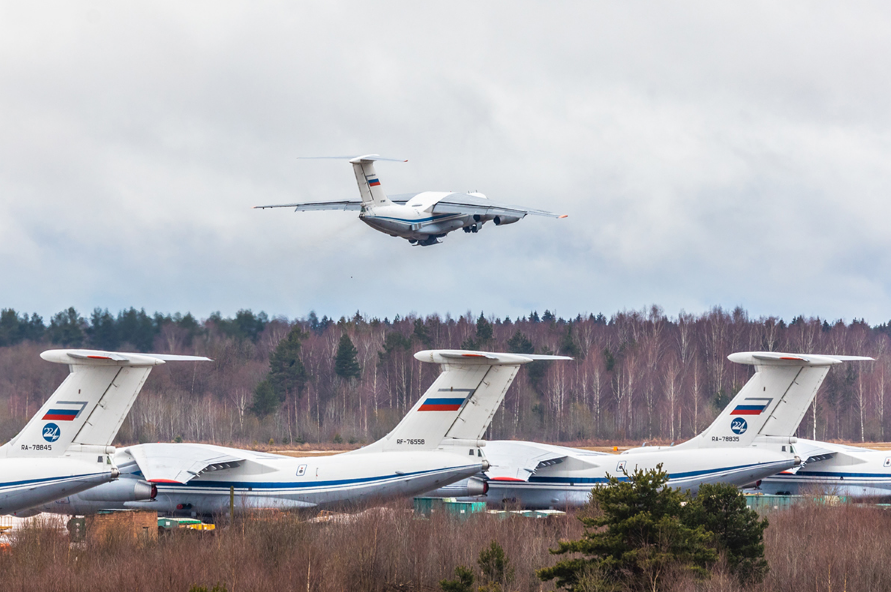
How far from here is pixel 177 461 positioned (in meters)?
23.7

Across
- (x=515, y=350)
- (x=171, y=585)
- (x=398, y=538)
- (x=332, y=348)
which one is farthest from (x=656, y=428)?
(x=171, y=585)

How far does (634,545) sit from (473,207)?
55.9ft

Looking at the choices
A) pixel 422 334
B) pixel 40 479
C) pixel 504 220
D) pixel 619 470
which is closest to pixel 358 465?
pixel 40 479

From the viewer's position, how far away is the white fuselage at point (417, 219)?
3142 cm

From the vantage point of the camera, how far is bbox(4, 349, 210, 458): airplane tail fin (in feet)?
69.3

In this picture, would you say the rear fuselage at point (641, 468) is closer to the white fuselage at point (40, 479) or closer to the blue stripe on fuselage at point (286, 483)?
the blue stripe on fuselage at point (286, 483)

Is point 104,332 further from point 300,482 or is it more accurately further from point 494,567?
point 494,567

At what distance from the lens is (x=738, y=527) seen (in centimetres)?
1798

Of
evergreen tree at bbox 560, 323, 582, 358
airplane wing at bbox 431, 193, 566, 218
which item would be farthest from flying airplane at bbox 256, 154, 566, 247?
evergreen tree at bbox 560, 323, 582, 358

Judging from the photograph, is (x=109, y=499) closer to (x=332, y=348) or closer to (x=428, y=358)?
(x=428, y=358)

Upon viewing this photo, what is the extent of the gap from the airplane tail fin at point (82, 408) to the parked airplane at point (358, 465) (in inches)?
97.2

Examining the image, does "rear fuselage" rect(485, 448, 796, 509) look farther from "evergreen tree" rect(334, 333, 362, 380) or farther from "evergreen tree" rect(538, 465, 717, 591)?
"evergreen tree" rect(334, 333, 362, 380)

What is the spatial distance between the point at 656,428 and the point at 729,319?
45.6 ft

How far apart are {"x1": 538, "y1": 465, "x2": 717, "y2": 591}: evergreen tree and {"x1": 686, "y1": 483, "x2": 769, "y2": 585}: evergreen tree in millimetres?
2105
